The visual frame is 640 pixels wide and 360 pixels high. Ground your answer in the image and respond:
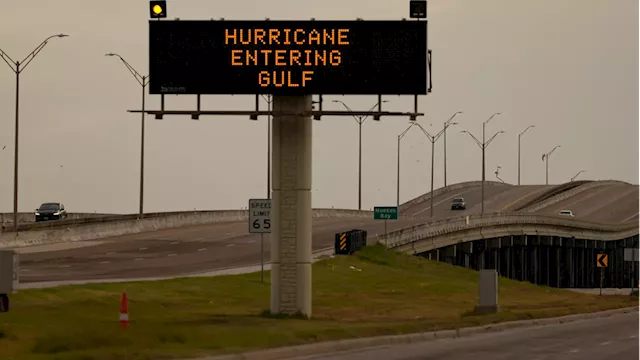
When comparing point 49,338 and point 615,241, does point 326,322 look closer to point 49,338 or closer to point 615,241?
point 49,338

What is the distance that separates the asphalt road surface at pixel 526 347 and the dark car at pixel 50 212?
67400 mm

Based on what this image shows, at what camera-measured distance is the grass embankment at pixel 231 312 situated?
2752 cm

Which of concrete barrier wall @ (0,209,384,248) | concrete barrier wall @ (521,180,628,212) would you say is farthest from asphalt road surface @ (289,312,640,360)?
concrete barrier wall @ (521,180,628,212)

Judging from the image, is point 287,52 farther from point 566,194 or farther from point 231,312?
point 566,194

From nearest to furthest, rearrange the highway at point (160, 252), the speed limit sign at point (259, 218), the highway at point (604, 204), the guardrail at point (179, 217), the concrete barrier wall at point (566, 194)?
1. the speed limit sign at point (259, 218)
2. the highway at point (160, 252)
3. the guardrail at point (179, 217)
4. the highway at point (604, 204)
5. the concrete barrier wall at point (566, 194)

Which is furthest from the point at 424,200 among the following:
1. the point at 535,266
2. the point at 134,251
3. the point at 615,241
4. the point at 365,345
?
the point at 365,345

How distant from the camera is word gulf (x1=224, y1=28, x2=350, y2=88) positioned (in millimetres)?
37688

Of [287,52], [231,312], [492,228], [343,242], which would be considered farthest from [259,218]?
[492,228]

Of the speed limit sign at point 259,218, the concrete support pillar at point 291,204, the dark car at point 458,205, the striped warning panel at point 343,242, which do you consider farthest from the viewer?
the dark car at point 458,205

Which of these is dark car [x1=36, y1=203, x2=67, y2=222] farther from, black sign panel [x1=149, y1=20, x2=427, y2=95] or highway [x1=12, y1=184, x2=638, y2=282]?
black sign panel [x1=149, y1=20, x2=427, y2=95]

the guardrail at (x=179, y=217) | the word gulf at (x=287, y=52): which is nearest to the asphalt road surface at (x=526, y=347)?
the word gulf at (x=287, y=52)

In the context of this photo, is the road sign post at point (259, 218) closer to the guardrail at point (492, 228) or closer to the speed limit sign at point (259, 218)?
the speed limit sign at point (259, 218)

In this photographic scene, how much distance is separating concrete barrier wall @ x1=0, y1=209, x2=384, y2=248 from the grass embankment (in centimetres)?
1685

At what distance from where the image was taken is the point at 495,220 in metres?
109
